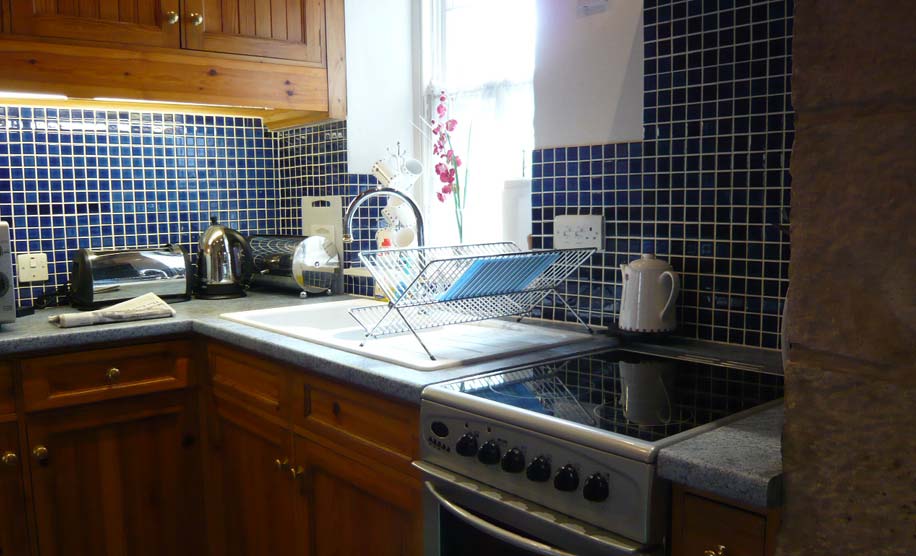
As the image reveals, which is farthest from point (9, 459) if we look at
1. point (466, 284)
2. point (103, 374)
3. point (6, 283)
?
point (466, 284)

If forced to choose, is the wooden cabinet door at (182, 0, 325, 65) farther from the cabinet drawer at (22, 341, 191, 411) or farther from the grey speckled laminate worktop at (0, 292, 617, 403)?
the cabinet drawer at (22, 341, 191, 411)

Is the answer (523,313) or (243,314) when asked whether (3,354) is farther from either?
(523,313)

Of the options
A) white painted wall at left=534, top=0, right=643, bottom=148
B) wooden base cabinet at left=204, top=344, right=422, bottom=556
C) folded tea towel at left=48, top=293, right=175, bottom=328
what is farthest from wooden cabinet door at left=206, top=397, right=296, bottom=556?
white painted wall at left=534, top=0, right=643, bottom=148

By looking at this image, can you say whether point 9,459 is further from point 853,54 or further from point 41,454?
point 853,54

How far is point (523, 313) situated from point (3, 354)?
1.22m

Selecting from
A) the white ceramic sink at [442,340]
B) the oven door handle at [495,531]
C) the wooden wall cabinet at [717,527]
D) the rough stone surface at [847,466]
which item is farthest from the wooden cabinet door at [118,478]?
the rough stone surface at [847,466]

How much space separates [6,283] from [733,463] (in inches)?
68.7

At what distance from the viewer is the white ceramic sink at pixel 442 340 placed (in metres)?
1.51

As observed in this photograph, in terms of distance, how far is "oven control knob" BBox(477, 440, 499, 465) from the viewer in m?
1.17

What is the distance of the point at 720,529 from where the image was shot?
941 millimetres

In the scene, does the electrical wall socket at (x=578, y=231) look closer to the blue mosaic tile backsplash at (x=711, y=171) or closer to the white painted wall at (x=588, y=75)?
the blue mosaic tile backsplash at (x=711, y=171)

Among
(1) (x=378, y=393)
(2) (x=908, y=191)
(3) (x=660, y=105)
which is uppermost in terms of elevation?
(3) (x=660, y=105)

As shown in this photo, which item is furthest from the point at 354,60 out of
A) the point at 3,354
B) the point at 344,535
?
the point at 344,535

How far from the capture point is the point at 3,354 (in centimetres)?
180
